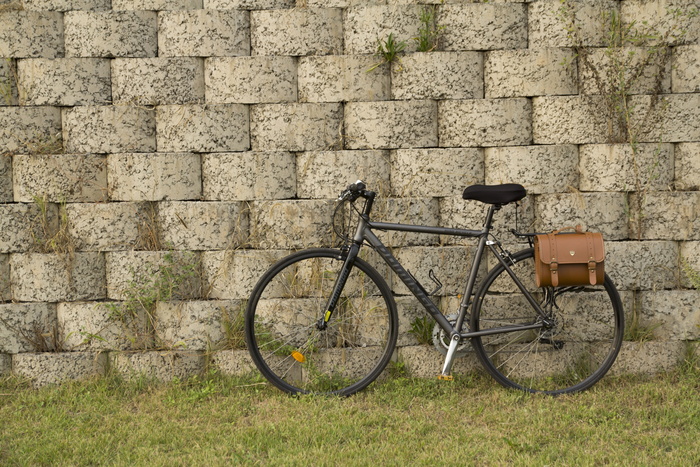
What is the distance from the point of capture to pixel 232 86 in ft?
13.7

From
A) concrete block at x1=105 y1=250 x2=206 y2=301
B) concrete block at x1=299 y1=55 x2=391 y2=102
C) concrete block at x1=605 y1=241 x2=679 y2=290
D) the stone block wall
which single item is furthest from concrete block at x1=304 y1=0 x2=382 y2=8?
concrete block at x1=605 y1=241 x2=679 y2=290

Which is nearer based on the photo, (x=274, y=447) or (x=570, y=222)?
(x=274, y=447)

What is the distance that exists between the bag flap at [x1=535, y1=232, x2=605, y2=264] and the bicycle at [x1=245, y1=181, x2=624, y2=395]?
21 centimetres

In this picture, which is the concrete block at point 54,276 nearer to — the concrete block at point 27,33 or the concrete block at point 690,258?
the concrete block at point 27,33

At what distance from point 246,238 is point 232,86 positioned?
1.00 metres

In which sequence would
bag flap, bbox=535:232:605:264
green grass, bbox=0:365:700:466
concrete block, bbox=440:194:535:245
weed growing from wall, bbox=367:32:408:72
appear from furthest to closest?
concrete block, bbox=440:194:535:245, weed growing from wall, bbox=367:32:408:72, bag flap, bbox=535:232:605:264, green grass, bbox=0:365:700:466

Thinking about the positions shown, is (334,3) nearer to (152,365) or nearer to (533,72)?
(533,72)

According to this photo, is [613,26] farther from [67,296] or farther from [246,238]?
[67,296]

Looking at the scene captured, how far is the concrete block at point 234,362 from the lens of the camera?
4.16 meters

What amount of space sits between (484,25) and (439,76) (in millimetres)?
438

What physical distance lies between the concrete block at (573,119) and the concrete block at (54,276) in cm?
307

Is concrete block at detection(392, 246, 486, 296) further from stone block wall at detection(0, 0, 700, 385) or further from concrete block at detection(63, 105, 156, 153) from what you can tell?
concrete block at detection(63, 105, 156, 153)

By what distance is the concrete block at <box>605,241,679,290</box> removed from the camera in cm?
418

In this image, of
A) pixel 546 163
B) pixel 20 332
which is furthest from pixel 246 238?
pixel 546 163
